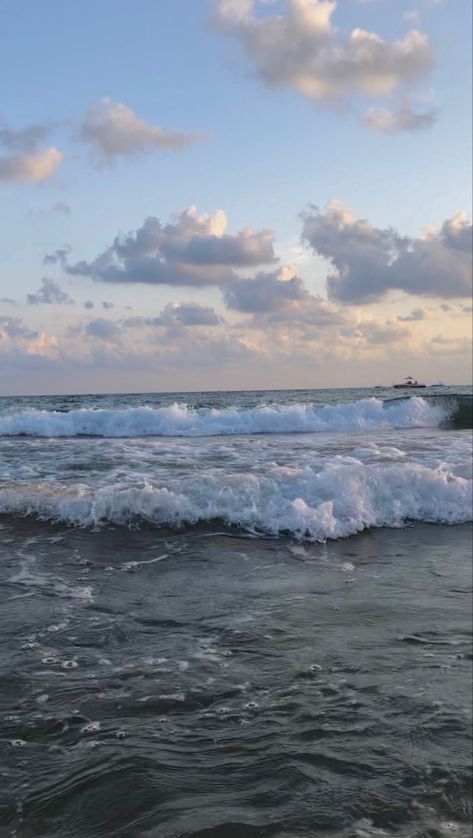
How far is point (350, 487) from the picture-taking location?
32.7 ft

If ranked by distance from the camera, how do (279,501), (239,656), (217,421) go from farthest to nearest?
(217,421) → (279,501) → (239,656)

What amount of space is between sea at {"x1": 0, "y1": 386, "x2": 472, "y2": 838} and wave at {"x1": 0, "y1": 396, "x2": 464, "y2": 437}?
15616mm

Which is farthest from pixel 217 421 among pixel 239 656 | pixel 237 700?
pixel 237 700

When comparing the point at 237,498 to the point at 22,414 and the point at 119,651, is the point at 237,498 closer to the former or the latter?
the point at 119,651

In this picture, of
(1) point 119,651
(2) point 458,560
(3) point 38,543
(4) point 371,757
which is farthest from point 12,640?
(2) point 458,560

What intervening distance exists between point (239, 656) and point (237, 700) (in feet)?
2.15

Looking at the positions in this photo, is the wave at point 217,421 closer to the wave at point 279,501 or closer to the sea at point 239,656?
the wave at point 279,501

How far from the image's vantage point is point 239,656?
4531 millimetres

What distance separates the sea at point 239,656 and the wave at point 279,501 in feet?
0.12

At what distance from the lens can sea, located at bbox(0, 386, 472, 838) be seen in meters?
2.86

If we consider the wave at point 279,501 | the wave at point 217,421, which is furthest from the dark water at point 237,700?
the wave at point 217,421

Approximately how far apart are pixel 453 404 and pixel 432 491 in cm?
2283

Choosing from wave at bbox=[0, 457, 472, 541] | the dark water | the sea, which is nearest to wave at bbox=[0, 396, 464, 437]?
wave at bbox=[0, 457, 472, 541]

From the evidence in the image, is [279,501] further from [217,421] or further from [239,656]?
[217,421]
